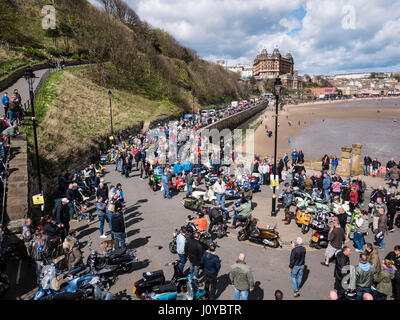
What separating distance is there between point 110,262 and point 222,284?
3133 mm

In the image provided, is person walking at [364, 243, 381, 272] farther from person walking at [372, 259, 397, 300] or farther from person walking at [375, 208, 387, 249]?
person walking at [375, 208, 387, 249]

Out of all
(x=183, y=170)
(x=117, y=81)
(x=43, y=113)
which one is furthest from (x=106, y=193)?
(x=117, y=81)

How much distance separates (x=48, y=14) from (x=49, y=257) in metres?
56.0

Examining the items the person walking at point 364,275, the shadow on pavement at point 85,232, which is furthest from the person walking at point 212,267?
the shadow on pavement at point 85,232

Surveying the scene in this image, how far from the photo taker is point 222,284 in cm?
709

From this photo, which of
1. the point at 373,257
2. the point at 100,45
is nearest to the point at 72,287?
the point at 373,257

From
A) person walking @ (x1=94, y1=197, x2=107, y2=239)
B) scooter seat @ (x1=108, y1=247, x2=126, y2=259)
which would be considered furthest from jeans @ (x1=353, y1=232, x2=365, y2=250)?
person walking @ (x1=94, y1=197, x2=107, y2=239)

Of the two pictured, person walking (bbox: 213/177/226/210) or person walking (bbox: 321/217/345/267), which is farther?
person walking (bbox: 213/177/226/210)

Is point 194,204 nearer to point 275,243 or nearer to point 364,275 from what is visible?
point 275,243

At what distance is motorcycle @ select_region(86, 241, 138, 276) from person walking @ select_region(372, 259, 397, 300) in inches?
241

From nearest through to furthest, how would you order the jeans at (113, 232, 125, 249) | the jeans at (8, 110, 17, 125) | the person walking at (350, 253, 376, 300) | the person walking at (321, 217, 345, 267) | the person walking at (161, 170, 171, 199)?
the person walking at (350, 253, 376, 300) → the person walking at (321, 217, 345, 267) → the jeans at (113, 232, 125, 249) → the person walking at (161, 170, 171, 199) → the jeans at (8, 110, 17, 125)

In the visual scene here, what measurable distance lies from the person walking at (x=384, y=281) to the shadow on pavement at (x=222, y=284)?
3473 millimetres

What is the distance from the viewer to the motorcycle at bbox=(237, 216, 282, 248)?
898cm
